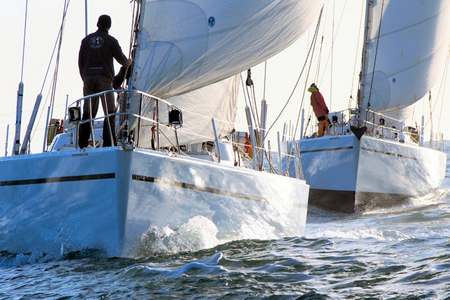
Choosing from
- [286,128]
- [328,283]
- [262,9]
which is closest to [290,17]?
[262,9]

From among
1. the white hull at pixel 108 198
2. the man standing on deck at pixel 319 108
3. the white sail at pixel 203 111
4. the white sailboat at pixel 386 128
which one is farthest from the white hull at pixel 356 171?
the white hull at pixel 108 198

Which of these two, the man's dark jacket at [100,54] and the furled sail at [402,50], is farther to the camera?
the furled sail at [402,50]

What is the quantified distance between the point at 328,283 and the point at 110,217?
2342 mm

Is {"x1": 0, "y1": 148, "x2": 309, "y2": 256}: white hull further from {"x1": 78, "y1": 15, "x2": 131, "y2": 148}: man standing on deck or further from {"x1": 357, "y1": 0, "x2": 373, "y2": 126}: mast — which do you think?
{"x1": 357, "y1": 0, "x2": 373, "y2": 126}: mast

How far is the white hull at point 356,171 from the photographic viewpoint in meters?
18.0

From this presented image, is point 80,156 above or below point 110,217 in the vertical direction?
above

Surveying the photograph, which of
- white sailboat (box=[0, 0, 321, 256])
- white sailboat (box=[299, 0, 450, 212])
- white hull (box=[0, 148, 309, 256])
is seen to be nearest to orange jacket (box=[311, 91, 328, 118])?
white sailboat (box=[299, 0, 450, 212])

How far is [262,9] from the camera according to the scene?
9.98 meters

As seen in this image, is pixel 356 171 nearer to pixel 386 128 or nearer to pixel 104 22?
pixel 386 128

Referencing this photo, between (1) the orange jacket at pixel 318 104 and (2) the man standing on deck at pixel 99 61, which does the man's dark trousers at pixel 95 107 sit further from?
(1) the orange jacket at pixel 318 104

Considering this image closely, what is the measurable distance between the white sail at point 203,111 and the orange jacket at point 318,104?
19.6ft

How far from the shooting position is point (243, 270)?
24.3ft

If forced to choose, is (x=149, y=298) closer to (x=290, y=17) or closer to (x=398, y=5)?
(x=290, y=17)

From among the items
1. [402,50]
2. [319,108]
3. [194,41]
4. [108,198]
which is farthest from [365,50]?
[108,198]
